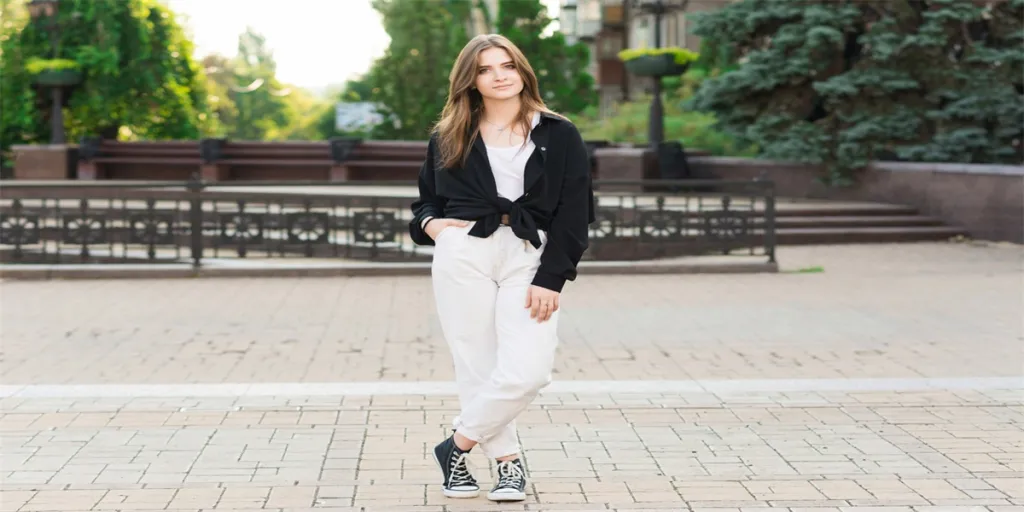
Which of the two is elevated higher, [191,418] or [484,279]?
[484,279]

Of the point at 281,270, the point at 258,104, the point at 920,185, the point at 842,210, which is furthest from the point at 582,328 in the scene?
the point at 258,104

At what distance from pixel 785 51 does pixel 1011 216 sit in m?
5.84

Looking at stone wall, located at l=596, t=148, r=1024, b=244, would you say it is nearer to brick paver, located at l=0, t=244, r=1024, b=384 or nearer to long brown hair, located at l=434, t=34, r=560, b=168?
brick paver, located at l=0, t=244, r=1024, b=384

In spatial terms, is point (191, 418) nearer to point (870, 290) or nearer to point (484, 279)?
point (484, 279)

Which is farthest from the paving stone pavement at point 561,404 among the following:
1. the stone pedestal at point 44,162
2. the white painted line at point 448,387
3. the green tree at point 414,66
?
the green tree at point 414,66

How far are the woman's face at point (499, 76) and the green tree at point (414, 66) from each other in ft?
128

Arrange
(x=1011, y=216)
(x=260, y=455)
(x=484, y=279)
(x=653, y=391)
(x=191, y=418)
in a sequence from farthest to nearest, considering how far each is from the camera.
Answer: (x=1011, y=216) < (x=653, y=391) < (x=191, y=418) < (x=260, y=455) < (x=484, y=279)

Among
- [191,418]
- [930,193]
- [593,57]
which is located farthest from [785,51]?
[593,57]

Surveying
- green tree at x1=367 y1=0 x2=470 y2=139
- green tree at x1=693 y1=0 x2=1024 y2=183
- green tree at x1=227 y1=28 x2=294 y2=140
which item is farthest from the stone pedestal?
green tree at x1=227 y1=28 x2=294 y2=140

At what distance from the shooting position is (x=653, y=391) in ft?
24.8

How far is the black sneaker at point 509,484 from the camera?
510 centimetres

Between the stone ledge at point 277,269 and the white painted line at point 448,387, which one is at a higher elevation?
the stone ledge at point 277,269

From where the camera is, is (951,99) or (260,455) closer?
(260,455)

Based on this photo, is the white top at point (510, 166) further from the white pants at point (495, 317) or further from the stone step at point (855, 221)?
the stone step at point (855, 221)
